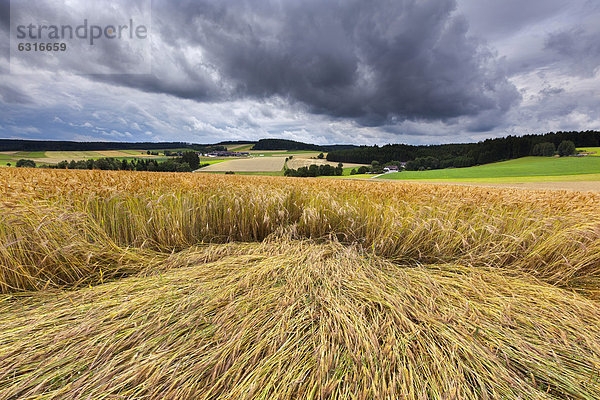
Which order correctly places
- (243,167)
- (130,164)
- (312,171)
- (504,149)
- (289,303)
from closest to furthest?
(289,303) < (130,164) < (312,171) < (243,167) < (504,149)

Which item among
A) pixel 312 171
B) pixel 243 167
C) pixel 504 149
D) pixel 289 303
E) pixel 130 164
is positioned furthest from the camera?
pixel 504 149

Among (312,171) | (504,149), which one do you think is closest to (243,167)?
(312,171)

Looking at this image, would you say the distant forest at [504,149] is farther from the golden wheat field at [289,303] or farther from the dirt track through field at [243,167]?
the golden wheat field at [289,303]

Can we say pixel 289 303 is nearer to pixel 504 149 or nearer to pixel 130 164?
pixel 130 164

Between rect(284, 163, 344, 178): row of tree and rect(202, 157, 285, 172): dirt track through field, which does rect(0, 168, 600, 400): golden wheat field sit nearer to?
rect(284, 163, 344, 178): row of tree

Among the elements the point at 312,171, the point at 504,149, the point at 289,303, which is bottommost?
the point at 289,303

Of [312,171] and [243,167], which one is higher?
[243,167]

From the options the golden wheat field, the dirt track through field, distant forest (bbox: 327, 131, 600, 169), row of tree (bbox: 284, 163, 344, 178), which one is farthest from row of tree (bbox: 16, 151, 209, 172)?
distant forest (bbox: 327, 131, 600, 169)

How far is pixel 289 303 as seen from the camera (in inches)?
60.9

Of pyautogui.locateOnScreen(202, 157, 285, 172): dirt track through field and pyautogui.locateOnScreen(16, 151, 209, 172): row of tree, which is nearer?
pyautogui.locateOnScreen(16, 151, 209, 172): row of tree

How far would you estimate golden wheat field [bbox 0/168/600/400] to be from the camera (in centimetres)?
109

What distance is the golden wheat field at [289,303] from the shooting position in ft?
3.58

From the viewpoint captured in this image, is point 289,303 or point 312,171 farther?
point 312,171

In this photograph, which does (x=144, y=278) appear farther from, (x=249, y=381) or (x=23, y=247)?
(x=249, y=381)
